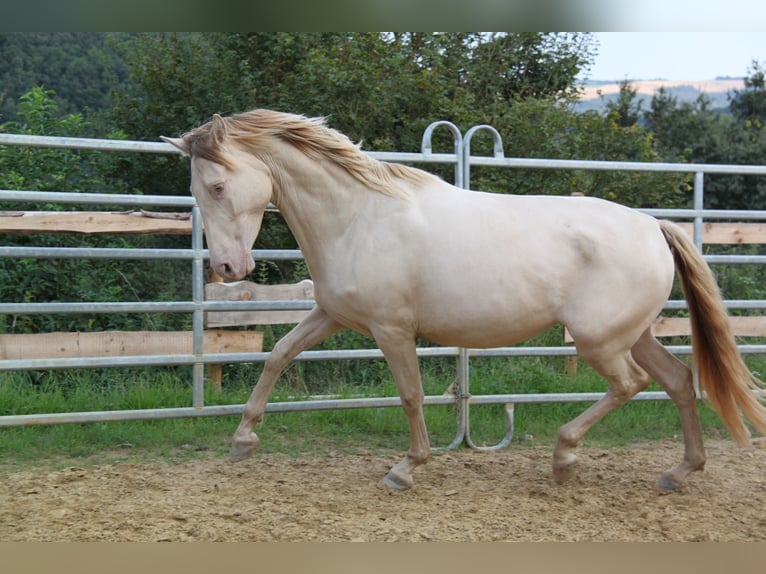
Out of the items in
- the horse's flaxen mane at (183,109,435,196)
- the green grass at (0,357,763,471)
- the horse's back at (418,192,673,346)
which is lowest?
the green grass at (0,357,763,471)

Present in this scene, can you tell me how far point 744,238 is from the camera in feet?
18.4

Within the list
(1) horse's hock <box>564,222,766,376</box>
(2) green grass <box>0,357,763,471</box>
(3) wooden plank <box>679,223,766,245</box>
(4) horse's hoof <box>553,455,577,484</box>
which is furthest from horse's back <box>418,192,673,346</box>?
(3) wooden plank <box>679,223,766,245</box>

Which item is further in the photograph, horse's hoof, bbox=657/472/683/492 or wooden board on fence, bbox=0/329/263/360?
wooden board on fence, bbox=0/329/263/360

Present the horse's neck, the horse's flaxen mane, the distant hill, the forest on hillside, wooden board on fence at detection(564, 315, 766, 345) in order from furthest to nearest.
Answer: the distant hill → the forest on hillside → wooden board on fence at detection(564, 315, 766, 345) → the horse's neck → the horse's flaxen mane

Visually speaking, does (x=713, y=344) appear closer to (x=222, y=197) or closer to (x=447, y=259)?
(x=447, y=259)

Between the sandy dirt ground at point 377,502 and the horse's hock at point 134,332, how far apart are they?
0.88m

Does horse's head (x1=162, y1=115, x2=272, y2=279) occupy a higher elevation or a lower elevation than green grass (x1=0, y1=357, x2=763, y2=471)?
higher

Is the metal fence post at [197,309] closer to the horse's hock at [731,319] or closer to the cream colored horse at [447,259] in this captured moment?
the cream colored horse at [447,259]

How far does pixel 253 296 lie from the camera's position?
197 inches

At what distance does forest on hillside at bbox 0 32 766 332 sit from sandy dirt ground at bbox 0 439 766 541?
116 inches

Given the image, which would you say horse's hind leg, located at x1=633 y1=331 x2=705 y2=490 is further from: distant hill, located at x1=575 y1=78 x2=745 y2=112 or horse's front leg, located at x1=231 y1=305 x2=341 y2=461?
distant hill, located at x1=575 y1=78 x2=745 y2=112

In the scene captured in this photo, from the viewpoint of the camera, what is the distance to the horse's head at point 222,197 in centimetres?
355

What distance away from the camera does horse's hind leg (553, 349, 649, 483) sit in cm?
386

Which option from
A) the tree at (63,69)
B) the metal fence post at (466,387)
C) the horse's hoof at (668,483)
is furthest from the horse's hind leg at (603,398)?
the tree at (63,69)
